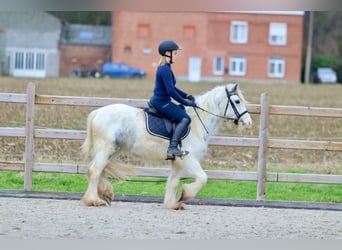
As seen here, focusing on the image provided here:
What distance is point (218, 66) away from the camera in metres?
61.6

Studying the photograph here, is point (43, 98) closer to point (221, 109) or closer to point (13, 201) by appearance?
point (13, 201)

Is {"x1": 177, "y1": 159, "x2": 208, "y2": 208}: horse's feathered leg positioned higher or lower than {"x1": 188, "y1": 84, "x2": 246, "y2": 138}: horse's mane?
lower

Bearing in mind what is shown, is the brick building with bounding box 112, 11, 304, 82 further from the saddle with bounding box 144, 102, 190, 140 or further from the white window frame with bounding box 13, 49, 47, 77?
the saddle with bounding box 144, 102, 190, 140

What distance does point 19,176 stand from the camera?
39.1 feet

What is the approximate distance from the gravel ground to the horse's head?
1.03 m

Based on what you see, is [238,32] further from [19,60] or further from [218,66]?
[19,60]

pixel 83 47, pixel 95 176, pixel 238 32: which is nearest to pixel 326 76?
pixel 238 32

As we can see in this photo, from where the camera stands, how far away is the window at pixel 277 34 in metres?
61.0

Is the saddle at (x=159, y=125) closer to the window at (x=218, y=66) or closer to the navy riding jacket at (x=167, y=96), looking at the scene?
the navy riding jacket at (x=167, y=96)

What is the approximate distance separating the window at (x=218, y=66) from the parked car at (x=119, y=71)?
6308 mm

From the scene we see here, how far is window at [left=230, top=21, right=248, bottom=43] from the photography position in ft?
201

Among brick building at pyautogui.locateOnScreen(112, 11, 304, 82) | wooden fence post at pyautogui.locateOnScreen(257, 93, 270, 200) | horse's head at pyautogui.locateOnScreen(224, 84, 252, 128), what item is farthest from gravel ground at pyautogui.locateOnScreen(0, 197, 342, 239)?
brick building at pyautogui.locateOnScreen(112, 11, 304, 82)

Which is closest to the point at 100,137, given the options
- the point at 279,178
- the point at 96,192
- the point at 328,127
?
the point at 96,192

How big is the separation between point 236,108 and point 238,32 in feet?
172
